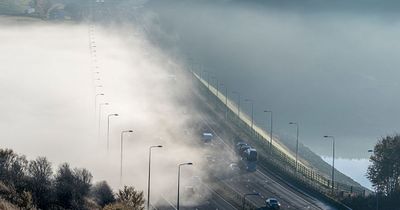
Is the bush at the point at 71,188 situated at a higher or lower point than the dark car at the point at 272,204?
higher

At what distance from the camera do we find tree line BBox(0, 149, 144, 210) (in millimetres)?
59969

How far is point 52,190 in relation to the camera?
64938mm

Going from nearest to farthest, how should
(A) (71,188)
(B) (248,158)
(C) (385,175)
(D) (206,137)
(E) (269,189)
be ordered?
1. (A) (71,188)
2. (C) (385,175)
3. (E) (269,189)
4. (B) (248,158)
5. (D) (206,137)

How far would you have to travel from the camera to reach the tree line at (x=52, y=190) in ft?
197

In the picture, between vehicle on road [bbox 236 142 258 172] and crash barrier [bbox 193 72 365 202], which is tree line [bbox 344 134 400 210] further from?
vehicle on road [bbox 236 142 258 172]

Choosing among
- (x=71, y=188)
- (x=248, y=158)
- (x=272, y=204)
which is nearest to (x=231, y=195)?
(x=272, y=204)

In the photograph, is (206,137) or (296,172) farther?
(206,137)

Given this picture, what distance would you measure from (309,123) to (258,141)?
240 feet

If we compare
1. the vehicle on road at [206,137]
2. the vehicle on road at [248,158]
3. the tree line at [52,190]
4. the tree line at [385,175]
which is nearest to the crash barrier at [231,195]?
the vehicle on road at [248,158]

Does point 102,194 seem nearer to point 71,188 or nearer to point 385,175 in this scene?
point 71,188

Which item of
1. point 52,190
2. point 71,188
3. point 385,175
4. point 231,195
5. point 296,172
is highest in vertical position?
point 52,190

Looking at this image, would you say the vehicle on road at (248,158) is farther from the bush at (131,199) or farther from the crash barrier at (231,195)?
the bush at (131,199)

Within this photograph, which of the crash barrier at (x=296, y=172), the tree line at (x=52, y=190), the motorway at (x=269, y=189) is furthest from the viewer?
the crash barrier at (x=296, y=172)

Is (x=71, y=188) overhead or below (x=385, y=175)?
overhead
